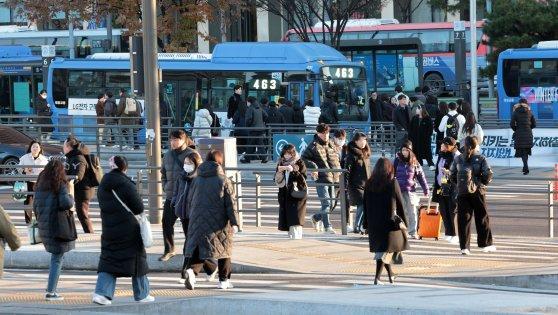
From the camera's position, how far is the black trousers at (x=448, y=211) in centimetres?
1834

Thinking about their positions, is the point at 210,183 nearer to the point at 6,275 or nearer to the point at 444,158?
the point at 6,275

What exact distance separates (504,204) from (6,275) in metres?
9.57

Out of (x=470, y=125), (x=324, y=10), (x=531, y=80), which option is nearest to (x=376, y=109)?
(x=531, y=80)

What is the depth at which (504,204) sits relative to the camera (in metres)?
22.8

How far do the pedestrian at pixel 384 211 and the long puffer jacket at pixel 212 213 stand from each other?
4.91 ft

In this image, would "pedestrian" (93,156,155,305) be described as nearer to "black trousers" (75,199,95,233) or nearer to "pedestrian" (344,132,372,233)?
"pedestrian" (344,132,372,233)

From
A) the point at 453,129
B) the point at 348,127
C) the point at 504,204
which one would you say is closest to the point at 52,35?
the point at 348,127

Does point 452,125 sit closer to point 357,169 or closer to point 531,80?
point 357,169

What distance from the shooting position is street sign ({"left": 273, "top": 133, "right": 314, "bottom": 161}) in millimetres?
32219

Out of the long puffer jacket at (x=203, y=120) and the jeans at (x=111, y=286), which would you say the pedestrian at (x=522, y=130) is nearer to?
the long puffer jacket at (x=203, y=120)

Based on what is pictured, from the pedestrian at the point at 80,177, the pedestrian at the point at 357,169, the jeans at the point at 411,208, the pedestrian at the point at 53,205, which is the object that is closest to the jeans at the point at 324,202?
the pedestrian at the point at 357,169

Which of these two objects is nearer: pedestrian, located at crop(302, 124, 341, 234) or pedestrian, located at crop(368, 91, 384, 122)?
pedestrian, located at crop(302, 124, 341, 234)

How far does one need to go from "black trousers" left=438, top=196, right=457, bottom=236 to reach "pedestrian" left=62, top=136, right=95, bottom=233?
5.11 meters

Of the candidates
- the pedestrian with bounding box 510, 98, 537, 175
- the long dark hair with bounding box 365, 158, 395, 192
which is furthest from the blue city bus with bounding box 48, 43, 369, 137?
the long dark hair with bounding box 365, 158, 395, 192
